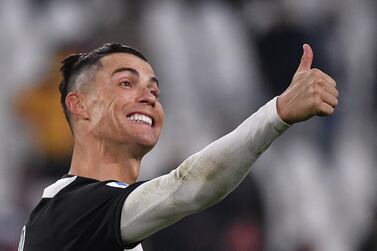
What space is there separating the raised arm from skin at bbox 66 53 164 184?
27.0 inches

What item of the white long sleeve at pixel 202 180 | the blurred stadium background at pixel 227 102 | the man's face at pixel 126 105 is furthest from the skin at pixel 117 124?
the blurred stadium background at pixel 227 102

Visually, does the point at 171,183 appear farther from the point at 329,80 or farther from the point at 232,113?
the point at 232,113

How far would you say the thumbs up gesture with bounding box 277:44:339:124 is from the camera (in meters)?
2.73

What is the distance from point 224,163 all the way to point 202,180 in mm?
98

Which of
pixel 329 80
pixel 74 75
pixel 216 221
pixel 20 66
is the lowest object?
pixel 216 221

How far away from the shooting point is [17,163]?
25.3ft

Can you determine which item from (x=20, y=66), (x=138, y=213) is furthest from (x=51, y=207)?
(x=20, y=66)

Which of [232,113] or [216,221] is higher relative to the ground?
→ [232,113]

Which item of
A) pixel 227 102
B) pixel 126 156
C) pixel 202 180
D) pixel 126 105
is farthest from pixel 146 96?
pixel 227 102

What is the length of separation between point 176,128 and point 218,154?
4.90m

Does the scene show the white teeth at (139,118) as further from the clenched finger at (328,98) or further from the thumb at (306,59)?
the clenched finger at (328,98)

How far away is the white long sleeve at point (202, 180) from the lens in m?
2.88

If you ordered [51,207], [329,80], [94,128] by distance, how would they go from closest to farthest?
[329,80] → [51,207] → [94,128]

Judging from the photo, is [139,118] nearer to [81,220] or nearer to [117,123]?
[117,123]
